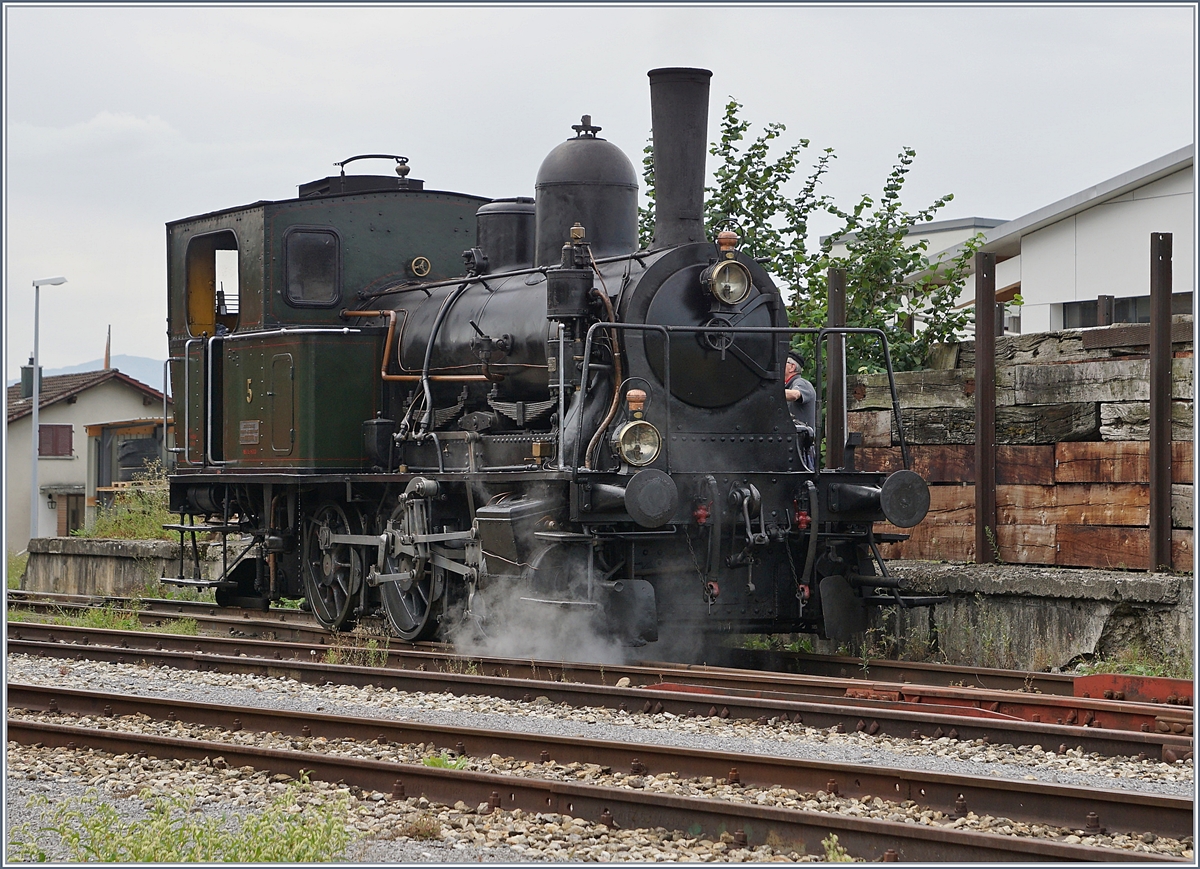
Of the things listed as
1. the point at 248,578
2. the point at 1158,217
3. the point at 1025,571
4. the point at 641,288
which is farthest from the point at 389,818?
the point at 1158,217

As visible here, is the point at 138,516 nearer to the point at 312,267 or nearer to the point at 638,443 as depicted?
the point at 312,267

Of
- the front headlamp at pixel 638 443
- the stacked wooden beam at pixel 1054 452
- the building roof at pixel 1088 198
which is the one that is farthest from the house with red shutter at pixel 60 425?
the front headlamp at pixel 638 443

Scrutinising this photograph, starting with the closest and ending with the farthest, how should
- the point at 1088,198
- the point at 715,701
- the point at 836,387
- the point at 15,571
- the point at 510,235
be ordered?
the point at 715,701 < the point at 510,235 < the point at 836,387 < the point at 1088,198 < the point at 15,571

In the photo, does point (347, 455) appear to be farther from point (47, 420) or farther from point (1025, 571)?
point (47, 420)

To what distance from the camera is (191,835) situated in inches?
206

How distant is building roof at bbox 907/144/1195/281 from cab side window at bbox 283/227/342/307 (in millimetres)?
8091

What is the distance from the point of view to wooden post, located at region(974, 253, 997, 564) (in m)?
10.6

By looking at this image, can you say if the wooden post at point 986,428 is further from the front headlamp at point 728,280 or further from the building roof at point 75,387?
the building roof at point 75,387

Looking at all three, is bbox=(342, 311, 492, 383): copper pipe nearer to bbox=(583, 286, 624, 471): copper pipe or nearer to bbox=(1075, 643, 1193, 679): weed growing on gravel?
bbox=(583, 286, 624, 471): copper pipe

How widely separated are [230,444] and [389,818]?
7694 mm

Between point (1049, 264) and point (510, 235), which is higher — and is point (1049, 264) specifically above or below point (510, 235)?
above

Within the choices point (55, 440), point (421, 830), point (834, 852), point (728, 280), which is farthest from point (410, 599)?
point (55, 440)

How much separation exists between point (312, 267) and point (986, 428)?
5551 mm

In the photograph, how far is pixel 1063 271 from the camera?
21.8 metres
